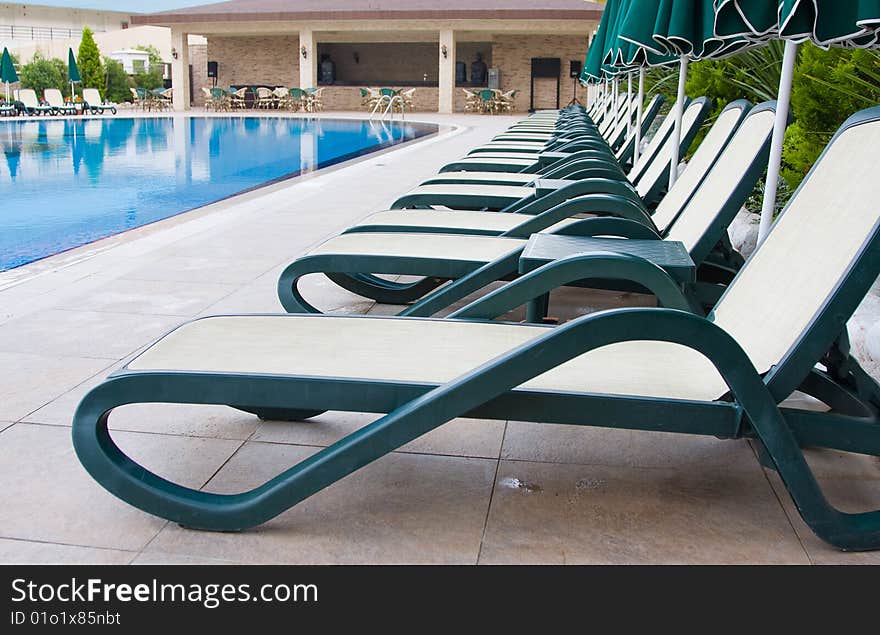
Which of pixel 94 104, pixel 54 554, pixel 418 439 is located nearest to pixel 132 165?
pixel 418 439

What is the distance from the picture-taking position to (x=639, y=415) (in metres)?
1.97

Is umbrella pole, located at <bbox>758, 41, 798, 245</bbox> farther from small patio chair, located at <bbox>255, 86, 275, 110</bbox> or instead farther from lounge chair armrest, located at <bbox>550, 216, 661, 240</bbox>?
small patio chair, located at <bbox>255, 86, 275, 110</bbox>

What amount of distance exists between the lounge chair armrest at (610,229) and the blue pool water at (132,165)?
418 centimetres

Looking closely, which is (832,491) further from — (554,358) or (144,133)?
(144,133)

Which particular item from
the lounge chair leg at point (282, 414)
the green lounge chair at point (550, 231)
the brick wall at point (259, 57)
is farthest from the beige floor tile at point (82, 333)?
the brick wall at point (259, 57)

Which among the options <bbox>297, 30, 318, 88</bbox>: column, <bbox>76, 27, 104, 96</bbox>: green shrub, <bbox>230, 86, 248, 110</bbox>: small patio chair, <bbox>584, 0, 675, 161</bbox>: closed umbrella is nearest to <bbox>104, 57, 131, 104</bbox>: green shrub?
<bbox>76, 27, 104, 96</bbox>: green shrub

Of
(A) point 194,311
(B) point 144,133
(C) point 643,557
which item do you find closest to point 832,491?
(C) point 643,557

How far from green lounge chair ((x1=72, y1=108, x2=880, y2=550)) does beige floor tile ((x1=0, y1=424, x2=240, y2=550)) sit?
91 mm

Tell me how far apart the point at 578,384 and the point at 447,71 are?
92.5ft

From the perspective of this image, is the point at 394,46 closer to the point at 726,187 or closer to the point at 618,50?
the point at 618,50

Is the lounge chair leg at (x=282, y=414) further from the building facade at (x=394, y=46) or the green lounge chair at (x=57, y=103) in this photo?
the building facade at (x=394, y=46)

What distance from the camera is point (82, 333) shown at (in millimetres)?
3555

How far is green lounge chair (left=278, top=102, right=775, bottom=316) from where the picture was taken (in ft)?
10.5
